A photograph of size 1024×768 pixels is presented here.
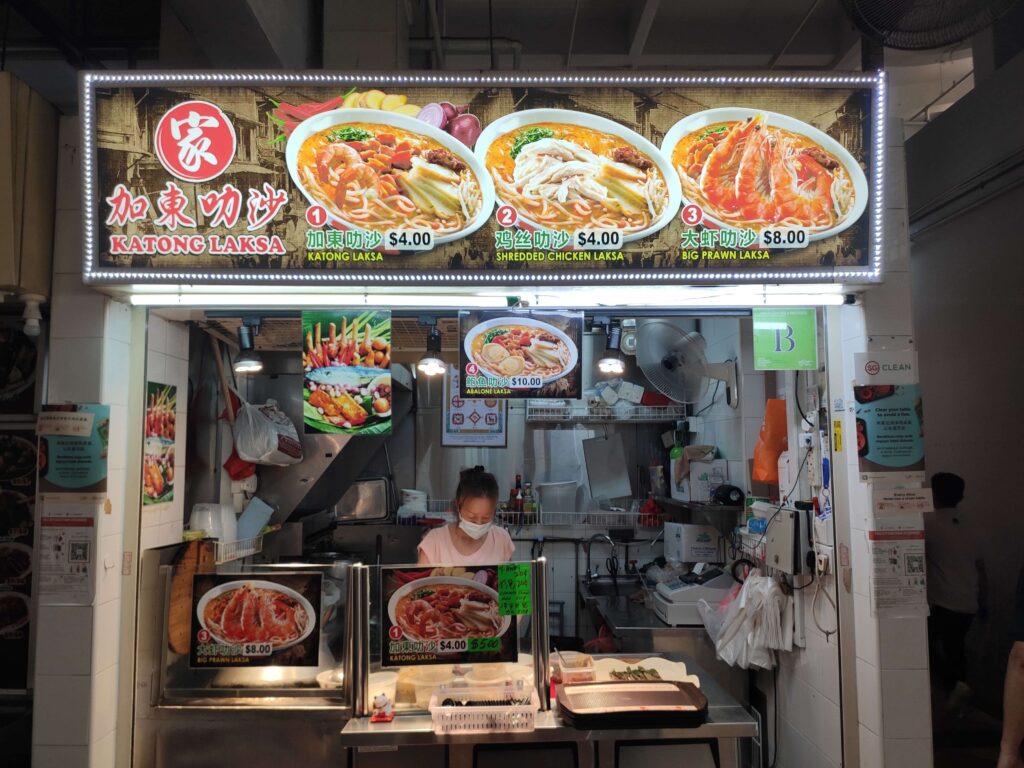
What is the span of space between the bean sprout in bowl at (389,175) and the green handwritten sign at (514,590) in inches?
63.0

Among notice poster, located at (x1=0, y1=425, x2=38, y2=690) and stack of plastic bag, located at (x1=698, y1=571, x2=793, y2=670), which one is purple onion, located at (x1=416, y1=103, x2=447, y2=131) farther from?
stack of plastic bag, located at (x1=698, y1=571, x2=793, y2=670)

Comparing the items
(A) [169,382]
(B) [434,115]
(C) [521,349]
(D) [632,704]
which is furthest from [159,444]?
(D) [632,704]

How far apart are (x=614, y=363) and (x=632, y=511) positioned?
2.16 metres

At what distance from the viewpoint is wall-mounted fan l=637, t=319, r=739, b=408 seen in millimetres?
5148

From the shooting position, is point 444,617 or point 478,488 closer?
point 444,617

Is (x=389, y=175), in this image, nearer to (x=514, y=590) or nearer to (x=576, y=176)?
(x=576, y=176)

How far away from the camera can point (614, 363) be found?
580 cm

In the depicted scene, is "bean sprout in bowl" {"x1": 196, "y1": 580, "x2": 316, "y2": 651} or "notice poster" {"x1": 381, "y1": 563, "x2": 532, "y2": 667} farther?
"bean sprout in bowl" {"x1": 196, "y1": 580, "x2": 316, "y2": 651}

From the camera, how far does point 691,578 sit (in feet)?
18.5

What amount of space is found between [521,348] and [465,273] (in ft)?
2.09

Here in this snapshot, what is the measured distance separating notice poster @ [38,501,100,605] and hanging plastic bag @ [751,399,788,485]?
4.21m

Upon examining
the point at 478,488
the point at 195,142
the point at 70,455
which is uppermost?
the point at 195,142

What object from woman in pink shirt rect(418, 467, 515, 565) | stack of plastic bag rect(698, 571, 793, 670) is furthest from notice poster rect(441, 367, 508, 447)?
stack of plastic bag rect(698, 571, 793, 670)

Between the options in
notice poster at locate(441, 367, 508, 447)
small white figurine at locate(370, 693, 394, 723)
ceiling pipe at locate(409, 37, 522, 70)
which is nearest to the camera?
small white figurine at locate(370, 693, 394, 723)
